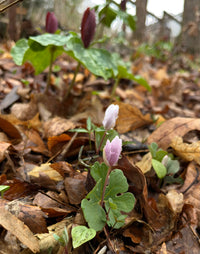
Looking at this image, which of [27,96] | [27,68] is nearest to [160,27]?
[27,68]

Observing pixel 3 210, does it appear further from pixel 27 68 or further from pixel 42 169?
pixel 27 68

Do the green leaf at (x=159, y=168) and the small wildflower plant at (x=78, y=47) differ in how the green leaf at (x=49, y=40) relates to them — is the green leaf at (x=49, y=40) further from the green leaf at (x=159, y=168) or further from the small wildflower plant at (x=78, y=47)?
the green leaf at (x=159, y=168)

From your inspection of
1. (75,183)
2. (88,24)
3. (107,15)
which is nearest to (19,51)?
(88,24)

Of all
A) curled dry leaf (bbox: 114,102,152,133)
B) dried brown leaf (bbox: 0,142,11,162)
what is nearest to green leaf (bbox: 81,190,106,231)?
dried brown leaf (bbox: 0,142,11,162)

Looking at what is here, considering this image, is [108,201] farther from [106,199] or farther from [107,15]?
[107,15]

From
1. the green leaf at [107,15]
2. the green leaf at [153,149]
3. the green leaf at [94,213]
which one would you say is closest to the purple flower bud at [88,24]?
the green leaf at [107,15]
